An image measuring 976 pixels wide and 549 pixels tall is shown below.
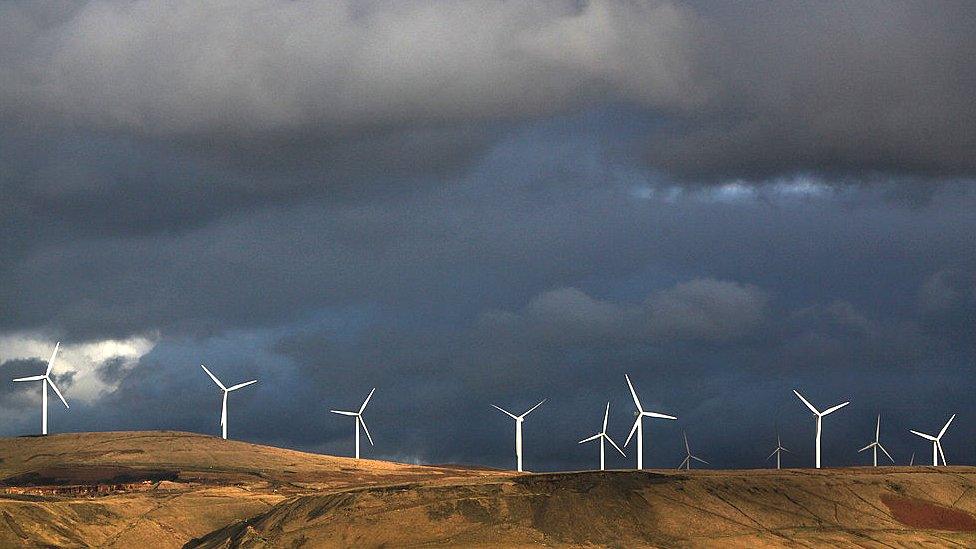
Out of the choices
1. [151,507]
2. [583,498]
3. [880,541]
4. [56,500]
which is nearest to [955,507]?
[880,541]

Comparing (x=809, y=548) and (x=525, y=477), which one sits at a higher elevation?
(x=525, y=477)

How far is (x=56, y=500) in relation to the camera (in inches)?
6718

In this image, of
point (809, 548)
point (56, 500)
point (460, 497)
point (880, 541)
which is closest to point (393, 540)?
point (460, 497)

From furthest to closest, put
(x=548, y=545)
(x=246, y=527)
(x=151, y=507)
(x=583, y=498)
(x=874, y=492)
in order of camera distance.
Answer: (x=151, y=507) < (x=874, y=492) < (x=246, y=527) < (x=583, y=498) < (x=548, y=545)

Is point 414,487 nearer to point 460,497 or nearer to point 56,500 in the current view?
point 460,497

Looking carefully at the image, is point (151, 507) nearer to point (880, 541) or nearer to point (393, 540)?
point (393, 540)

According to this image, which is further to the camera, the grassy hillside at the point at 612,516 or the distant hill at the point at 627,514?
the distant hill at the point at 627,514

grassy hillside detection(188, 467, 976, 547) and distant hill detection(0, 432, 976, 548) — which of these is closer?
grassy hillside detection(188, 467, 976, 547)

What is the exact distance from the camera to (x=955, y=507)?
137 meters

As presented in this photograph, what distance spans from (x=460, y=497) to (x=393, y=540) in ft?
29.2

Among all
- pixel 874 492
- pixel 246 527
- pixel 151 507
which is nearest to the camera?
pixel 246 527

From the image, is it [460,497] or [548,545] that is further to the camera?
[460,497]

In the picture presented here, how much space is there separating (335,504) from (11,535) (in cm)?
4549

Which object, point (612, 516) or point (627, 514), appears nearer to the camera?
point (612, 516)
